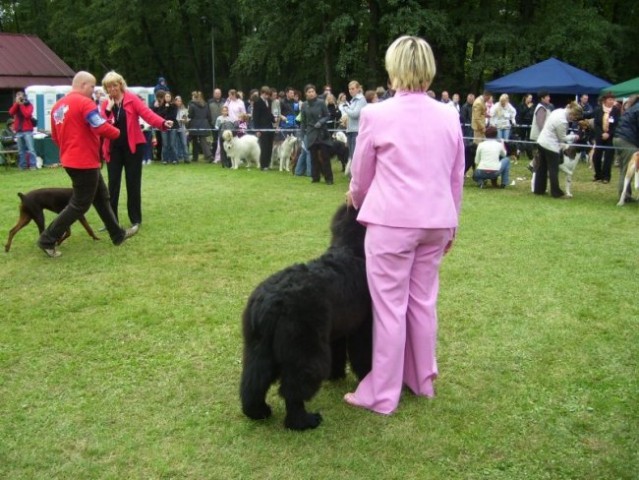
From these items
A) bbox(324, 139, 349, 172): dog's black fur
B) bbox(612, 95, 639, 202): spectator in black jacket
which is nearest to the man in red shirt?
bbox(324, 139, 349, 172): dog's black fur

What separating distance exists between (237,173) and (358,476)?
12.0 meters

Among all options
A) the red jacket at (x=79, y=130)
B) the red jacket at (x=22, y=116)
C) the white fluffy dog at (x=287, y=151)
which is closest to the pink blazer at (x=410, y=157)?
the red jacket at (x=79, y=130)

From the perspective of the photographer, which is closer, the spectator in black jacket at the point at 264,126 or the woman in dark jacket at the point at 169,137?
the spectator in black jacket at the point at 264,126

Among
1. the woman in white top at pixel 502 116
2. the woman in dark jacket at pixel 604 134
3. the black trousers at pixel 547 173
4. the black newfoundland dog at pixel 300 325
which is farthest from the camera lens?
the woman in white top at pixel 502 116

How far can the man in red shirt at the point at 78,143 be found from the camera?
6.35m

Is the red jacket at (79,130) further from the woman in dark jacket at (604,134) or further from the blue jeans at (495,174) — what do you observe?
the woman in dark jacket at (604,134)

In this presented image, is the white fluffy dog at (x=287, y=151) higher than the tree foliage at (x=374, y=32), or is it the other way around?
the tree foliage at (x=374, y=32)

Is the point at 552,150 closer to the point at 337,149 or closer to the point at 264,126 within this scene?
the point at 337,149

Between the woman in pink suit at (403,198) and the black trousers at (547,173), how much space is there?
8282 mm

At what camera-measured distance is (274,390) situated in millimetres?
3689

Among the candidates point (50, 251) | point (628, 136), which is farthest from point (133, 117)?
point (628, 136)

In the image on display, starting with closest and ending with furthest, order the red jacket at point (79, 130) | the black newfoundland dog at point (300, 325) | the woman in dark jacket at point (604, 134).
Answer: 1. the black newfoundland dog at point (300, 325)
2. the red jacket at point (79, 130)
3. the woman in dark jacket at point (604, 134)

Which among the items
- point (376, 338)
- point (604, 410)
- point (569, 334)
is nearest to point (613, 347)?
point (569, 334)

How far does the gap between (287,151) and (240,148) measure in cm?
125
